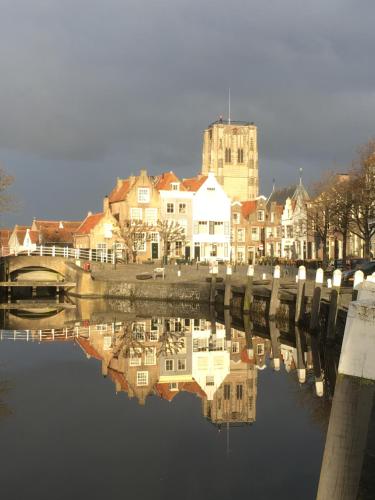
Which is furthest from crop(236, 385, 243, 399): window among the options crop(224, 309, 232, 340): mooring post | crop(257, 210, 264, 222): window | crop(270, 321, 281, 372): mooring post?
crop(257, 210, 264, 222): window

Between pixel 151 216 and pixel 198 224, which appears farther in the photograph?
pixel 198 224

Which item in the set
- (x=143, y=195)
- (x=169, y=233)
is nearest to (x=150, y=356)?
(x=169, y=233)

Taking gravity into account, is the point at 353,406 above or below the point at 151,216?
below

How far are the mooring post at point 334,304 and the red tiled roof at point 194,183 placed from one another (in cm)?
4901

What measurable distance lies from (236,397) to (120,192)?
56.5m

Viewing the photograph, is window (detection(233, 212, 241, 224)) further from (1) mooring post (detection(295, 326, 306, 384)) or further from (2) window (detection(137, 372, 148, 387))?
(2) window (detection(137, 372, 148, 387))

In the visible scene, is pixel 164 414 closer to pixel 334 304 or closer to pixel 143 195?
pixel 334 304

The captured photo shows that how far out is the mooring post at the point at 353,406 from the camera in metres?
8.76

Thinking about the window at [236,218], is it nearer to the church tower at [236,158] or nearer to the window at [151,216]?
the window at [151,216]

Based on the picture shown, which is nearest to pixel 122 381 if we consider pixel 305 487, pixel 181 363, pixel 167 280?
pixel 181 363

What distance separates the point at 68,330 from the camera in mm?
35688

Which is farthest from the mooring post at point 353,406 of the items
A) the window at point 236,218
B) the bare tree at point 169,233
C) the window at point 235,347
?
the window at point 236,218

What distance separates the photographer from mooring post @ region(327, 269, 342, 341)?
25.6 m

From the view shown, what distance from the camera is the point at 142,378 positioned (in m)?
23.3
